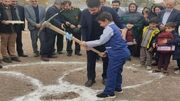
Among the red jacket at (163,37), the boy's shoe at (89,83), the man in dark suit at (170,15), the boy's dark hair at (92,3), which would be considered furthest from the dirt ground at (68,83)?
the boy's dark hair at (92,3)

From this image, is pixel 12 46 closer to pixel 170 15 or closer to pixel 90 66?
pixel 90 66

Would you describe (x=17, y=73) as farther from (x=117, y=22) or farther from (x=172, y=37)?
(x=172, y=37)

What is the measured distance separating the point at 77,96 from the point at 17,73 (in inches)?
112

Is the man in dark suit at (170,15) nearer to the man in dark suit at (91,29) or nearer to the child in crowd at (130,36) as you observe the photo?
the child in crowd at (130,36)

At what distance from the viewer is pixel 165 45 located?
10977 millimetres

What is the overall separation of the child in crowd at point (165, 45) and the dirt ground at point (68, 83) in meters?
0.42

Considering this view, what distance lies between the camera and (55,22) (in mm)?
12828

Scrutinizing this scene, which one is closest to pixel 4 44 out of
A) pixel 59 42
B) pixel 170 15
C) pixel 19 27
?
pixel 19 27

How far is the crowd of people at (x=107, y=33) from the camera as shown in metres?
8.36

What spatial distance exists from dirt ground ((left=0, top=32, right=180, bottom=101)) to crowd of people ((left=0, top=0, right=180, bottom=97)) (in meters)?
0.41

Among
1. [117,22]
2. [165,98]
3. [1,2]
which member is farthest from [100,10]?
[1,2]

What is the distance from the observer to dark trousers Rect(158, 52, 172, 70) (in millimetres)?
11094

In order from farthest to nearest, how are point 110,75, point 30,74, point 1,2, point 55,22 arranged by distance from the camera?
point 55,22 → point 1,2 → point 30,74 → point 110,75

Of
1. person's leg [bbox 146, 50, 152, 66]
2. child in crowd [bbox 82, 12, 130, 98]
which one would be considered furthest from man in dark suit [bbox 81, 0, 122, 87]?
person's leg [bbox 146, 50, 152, 66]
